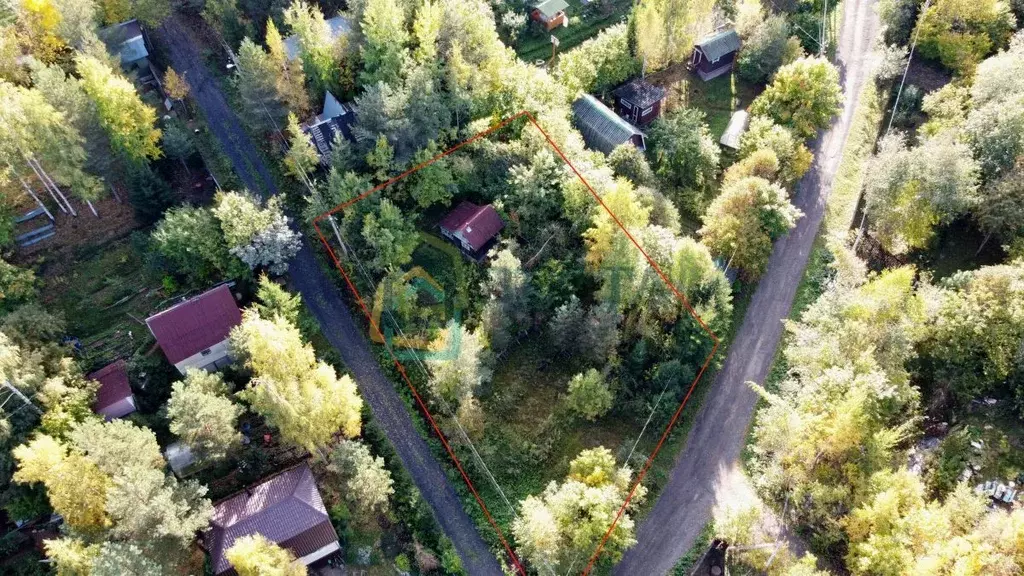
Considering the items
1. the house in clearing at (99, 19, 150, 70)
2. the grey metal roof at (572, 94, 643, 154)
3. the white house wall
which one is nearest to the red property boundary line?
the grey metal roof at (572, 94, 643, 154)

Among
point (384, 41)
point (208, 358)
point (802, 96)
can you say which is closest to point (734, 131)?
point (802, 96)

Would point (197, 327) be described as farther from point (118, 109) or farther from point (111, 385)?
point (118, 109)

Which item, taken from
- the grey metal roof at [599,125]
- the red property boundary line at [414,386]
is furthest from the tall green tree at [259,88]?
the grey metal roof at [599,125]

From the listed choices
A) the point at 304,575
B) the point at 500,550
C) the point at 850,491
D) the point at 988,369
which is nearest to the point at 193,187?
the point at 304,575

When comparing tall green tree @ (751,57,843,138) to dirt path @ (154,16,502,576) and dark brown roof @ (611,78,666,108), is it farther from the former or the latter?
dirt path @ (154,16,502,576)

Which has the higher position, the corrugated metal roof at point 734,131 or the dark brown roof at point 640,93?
the dark brown roof at point 640,93

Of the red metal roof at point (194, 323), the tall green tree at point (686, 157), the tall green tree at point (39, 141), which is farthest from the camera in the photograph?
the tall green tree at point (686, 157)

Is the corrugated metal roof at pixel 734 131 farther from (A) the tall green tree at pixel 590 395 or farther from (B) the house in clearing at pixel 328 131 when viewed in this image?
(B) the house in clearing at pixel 328 131
